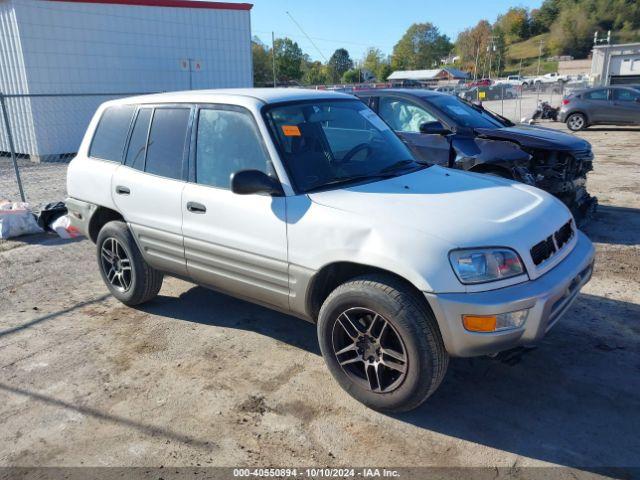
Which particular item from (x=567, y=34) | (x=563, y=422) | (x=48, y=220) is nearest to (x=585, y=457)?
(x=563, y=422)

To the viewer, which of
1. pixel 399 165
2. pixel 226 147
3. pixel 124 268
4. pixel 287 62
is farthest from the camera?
pixel 287 62

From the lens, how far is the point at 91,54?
49.1 feet

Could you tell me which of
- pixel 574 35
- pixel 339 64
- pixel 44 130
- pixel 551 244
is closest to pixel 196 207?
pixel 551 244

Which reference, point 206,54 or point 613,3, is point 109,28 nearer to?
point 206,54

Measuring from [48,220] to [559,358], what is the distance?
672cm

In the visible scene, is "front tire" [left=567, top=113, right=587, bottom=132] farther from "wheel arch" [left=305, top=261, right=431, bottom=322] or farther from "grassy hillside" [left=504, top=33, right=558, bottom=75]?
"grassy hillside" [left=504, top=33, right=558, bottom=75]

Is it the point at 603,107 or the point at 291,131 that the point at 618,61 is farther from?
the point at 291,131

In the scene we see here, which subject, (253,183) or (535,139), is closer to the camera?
(253,183)

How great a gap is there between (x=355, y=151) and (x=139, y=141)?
189cm

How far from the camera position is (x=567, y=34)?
136 metres

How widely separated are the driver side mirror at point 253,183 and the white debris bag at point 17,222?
5.37 meters

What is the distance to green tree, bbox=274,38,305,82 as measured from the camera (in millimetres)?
77312

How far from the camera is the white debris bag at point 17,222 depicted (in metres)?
7.30

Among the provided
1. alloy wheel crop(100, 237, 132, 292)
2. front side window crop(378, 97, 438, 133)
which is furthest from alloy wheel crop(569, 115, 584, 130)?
alloy wheel crop(100, 237, 132, 292)
